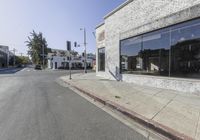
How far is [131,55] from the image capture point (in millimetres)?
14836

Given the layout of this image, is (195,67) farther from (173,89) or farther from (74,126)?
(74,126)

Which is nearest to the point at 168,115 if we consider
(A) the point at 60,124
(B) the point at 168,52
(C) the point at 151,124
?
(C) the point at 151,124

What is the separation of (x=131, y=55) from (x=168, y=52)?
163 inches

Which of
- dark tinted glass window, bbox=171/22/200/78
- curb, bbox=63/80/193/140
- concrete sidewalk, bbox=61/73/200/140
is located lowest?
curb, bbox=63/80/193/140

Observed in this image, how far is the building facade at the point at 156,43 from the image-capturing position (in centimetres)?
945

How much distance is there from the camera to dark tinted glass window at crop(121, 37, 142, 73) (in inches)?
548

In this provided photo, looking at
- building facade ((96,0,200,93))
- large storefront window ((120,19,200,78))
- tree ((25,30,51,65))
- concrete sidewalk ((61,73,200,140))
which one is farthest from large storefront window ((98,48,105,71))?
tree ((25,30,51,65))

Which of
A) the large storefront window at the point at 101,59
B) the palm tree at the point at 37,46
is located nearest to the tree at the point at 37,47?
the palm tree at the point at 37,46

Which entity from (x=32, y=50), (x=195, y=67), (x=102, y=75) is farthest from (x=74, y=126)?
(x=32, y=50)

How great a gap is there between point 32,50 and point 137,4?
7648 cm

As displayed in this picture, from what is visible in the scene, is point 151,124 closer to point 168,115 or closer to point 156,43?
point 168,115

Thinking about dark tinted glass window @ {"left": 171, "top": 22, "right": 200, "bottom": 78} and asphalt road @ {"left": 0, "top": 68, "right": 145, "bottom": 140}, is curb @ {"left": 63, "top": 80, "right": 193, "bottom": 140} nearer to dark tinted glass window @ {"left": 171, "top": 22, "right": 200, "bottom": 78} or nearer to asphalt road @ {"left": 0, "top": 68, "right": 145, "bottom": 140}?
asphalt road @ {"left": 0, "top": 68, "right": 145, "bottom": 140}

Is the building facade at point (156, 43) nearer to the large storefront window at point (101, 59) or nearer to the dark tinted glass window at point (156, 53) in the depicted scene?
the dark tinted glass window at point (156, 53)

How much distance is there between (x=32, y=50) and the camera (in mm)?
83500
